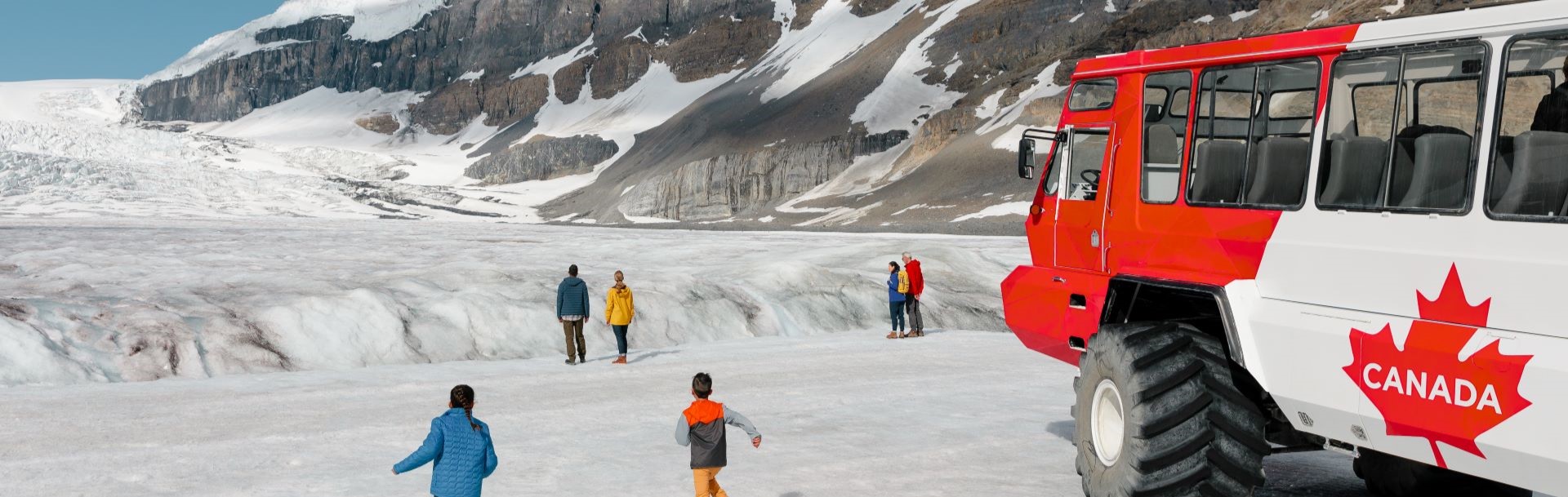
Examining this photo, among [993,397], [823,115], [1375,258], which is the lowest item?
[993,397]

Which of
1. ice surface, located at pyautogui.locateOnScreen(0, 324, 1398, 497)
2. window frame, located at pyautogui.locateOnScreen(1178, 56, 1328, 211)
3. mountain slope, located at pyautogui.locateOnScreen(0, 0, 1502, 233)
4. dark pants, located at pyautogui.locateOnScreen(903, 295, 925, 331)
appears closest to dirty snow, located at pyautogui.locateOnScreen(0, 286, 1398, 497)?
ice surface, located at pyautogui.locateOnScreen(0, 324, 1398, 497)

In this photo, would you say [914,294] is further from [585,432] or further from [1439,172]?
[1439,172]

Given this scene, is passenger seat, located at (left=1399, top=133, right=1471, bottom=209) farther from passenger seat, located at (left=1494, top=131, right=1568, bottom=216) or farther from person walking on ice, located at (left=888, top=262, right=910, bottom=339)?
person walking on ice, located at (left=888, top=262, right=910, bottom=339)

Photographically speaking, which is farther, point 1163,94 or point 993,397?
point 993,397

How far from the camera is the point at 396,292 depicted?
2284cm

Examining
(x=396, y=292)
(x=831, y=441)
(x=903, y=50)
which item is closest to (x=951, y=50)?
(x=903, y=50)

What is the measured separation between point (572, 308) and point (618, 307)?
0.69 metres

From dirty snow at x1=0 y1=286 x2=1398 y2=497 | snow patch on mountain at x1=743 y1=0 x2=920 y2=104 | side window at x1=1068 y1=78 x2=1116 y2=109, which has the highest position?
snow patch on mountain at x1=743 y1=0 x2=920 y2=104

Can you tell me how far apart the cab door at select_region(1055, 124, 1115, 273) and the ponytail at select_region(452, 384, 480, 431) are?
4454 mm

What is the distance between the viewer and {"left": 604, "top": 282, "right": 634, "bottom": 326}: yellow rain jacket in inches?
730

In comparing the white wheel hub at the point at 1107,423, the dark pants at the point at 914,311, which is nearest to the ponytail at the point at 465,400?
the white wheel hub at the point at 1107,423

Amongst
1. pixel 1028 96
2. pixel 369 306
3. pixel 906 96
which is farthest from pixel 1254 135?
pixel 906 96

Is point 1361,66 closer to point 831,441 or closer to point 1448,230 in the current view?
point 1448,230

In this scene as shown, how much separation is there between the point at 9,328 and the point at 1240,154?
53.5ft
